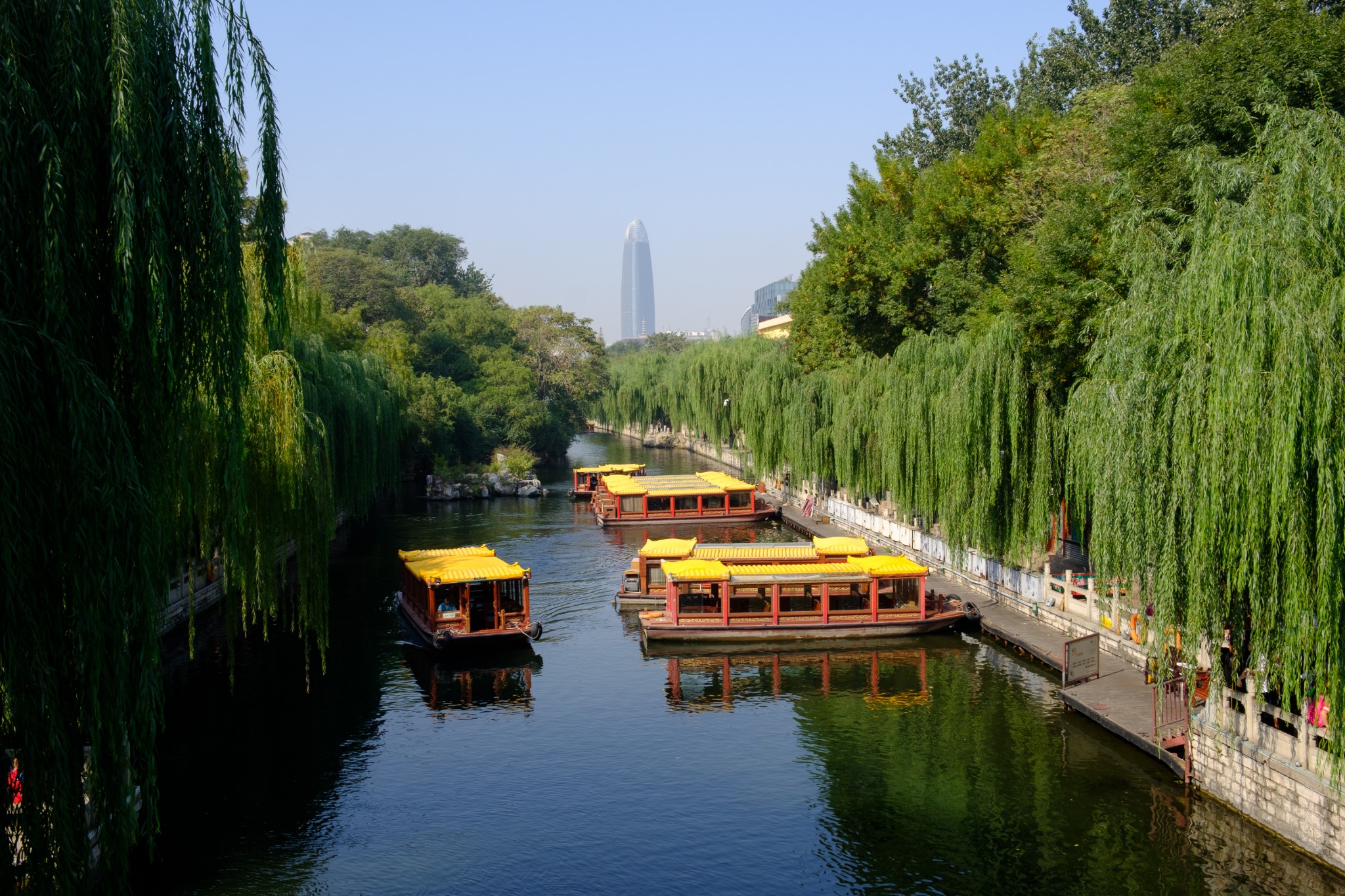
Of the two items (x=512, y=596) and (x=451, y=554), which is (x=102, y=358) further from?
(x=451, y=554)

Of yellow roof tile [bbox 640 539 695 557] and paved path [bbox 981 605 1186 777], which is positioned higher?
yellow roof tile [bbox 640 539 695 557]

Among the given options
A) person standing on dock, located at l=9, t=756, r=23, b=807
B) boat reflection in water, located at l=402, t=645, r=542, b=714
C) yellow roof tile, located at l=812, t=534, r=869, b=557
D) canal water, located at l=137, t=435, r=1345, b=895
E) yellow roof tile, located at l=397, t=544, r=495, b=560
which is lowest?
canal water, located at l=137, t=435, r=1345, b=895

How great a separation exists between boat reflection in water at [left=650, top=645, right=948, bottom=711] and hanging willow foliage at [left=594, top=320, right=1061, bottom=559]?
3.78m

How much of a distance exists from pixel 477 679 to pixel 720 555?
24.7ft

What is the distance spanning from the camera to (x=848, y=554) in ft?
90.6

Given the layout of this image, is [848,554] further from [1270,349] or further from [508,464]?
[508,464]

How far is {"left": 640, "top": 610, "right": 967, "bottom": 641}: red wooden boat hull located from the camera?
79.9 ft

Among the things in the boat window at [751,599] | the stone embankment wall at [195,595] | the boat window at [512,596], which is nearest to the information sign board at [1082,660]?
the boat window at [751,599]

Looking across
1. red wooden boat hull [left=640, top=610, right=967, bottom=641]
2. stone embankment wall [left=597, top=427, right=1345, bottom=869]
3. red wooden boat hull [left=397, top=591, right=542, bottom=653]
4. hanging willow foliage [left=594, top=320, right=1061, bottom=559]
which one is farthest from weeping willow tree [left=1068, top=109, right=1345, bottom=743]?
red wooden boat hull [left=397, top=591, right=542, bottom=653]

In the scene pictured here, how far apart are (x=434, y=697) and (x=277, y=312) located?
11.9 metres

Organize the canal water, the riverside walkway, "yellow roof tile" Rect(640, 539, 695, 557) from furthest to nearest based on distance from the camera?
"yellow roof tile" Rect(640, 539, 695, 557)
the riverside walkway
the canal water

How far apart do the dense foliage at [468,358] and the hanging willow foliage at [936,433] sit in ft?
55.2

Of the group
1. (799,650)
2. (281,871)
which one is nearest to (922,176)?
(799,650)

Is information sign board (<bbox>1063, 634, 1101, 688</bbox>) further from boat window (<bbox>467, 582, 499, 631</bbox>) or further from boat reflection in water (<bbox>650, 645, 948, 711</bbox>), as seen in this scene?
boat window (<bbox>467, 582, 499, 631</bbox>)
